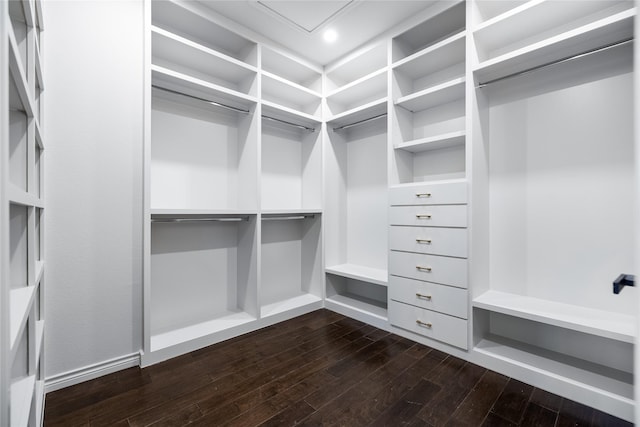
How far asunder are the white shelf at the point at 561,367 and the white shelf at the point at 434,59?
2.23 metres

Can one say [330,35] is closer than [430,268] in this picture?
No

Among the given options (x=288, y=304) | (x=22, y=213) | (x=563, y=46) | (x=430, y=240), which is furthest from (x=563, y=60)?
(x=22, y=213)

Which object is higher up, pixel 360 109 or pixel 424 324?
pixel 360 109

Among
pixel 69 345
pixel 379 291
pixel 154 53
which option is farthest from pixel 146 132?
pixel 379 291

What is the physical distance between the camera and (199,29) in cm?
237

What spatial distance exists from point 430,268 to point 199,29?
2.69 metres

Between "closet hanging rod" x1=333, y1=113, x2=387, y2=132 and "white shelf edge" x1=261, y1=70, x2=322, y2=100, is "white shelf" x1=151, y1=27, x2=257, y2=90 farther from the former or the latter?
"closet hanging rod" x1=333, y1=113, x2=387, y2=132

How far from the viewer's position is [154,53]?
2297mm

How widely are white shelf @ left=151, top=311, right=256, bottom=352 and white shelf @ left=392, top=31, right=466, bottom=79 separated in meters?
2.59

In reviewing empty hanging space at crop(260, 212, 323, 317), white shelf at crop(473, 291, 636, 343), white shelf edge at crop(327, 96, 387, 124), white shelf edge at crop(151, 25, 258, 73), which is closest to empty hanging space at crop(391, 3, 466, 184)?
white shelf edge at crop(327, 96, 387, 124)

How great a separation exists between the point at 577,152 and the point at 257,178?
2.35 meters

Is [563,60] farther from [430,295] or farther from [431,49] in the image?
[430,295]

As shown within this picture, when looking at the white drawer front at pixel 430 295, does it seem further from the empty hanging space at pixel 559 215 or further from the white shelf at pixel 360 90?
the white shelf at pixel 360 90

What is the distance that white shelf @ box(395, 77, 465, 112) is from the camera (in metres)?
2.18
